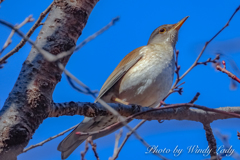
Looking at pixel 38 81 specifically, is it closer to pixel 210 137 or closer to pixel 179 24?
pixel 210 137

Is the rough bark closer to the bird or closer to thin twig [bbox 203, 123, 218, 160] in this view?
thin twig [bbox 203, 123, 218, 160]

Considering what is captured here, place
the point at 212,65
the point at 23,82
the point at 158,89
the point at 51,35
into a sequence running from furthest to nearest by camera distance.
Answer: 1. the point at 158,89
2. the point at 212,65
3. the point at 51,35
4. the point at 23,82

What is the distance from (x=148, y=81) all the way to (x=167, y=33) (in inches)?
80.0

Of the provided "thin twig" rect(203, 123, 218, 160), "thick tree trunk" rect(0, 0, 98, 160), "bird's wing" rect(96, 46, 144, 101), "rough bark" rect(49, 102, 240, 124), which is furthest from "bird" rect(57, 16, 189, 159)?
"thick tree trunk" rect(0, 0, 98, 160)

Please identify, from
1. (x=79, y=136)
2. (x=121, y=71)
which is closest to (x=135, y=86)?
(x=121, y=71)

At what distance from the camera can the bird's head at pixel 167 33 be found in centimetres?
624

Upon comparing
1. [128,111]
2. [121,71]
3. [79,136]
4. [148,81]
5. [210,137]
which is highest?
[121,71]

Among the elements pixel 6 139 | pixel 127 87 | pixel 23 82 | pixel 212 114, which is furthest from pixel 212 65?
pixel 6 139

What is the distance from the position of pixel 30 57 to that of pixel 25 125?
67 centimetres

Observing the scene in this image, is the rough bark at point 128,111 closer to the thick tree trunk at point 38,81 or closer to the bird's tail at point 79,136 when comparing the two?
the thick tree trunk at point 38,81

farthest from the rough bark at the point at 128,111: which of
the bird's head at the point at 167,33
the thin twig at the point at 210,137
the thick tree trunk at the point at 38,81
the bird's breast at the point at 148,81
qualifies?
the bird's head at the point at 167,33

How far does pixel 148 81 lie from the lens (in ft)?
15.5

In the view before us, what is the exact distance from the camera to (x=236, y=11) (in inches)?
135

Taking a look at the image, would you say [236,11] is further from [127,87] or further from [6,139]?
[6,139]
